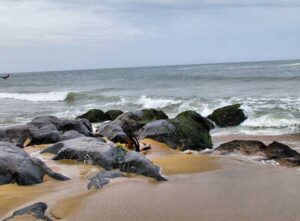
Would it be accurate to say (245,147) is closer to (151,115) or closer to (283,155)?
(283,155)

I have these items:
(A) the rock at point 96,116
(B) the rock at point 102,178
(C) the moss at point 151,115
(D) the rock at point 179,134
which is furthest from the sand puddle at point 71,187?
(A) the rock at point 96,116

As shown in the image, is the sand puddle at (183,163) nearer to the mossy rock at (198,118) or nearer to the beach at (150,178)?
the beach at (150,178)

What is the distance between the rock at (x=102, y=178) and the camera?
7721 mm

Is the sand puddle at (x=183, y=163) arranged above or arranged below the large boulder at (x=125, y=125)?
above

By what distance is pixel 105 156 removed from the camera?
31.2 feet

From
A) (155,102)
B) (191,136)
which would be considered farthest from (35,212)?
(155,102)

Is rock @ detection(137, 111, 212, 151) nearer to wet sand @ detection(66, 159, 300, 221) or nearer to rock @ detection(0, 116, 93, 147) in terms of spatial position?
rock @ detection(0, 116, 93, 147)

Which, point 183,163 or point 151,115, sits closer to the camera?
point 183,163

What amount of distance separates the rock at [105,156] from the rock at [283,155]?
10.1 ft

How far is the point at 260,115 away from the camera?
20.0m

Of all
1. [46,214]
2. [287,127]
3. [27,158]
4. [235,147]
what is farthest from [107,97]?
[46,214]

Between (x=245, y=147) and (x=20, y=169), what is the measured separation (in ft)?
18.7

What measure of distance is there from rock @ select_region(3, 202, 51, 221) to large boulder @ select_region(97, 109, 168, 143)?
640cm

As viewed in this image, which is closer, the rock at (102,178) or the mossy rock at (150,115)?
the rock at (102,178)
